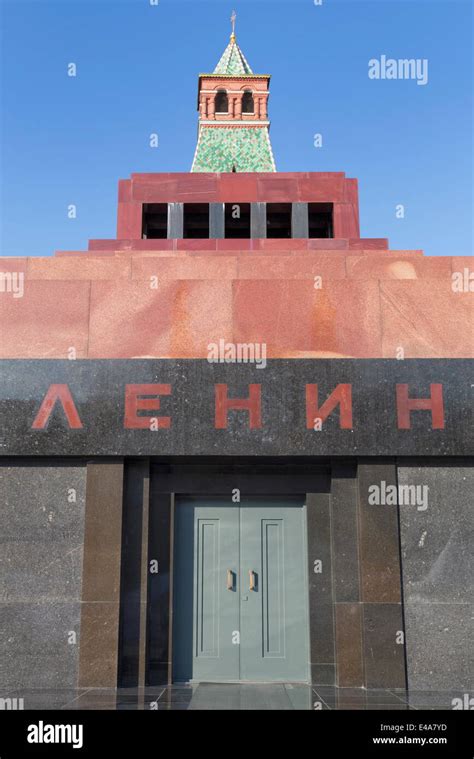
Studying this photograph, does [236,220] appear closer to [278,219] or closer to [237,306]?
[278,219]

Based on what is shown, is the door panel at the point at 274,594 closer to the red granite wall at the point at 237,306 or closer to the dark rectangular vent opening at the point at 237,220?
the red granite wall at the point at 237,306

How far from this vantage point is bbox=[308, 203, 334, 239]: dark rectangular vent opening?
17812 mm

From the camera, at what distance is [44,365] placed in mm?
11562

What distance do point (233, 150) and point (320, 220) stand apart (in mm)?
8320

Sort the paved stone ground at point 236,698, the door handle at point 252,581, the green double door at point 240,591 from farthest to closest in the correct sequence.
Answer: the door handle at point 252,581 → the green double door at point 240,591 → the paved stone ground at point 236,698

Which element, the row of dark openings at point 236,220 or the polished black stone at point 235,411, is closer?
the polished black stone at point 235,411

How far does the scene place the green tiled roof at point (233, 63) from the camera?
3083cm

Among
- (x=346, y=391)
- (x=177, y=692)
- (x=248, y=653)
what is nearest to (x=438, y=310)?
(x=346, y=391)

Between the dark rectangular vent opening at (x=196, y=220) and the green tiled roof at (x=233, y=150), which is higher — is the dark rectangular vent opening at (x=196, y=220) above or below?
below

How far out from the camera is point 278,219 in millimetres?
18438

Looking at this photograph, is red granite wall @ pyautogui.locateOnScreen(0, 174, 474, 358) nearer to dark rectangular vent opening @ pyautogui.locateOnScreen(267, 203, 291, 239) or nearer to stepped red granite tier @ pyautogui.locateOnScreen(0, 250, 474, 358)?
stepped red granite tier @ pyautogui.locateOnScreen(0, 250, 474, 358)

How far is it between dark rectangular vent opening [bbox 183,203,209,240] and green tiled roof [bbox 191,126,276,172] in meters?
6.40

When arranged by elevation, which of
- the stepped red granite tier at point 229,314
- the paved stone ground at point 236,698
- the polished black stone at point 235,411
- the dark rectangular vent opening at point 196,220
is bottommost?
the paved stone ground at point 236,698

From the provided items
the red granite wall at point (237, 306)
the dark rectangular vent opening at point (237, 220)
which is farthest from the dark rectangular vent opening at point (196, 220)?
the red granite wall at point (237, 306)
